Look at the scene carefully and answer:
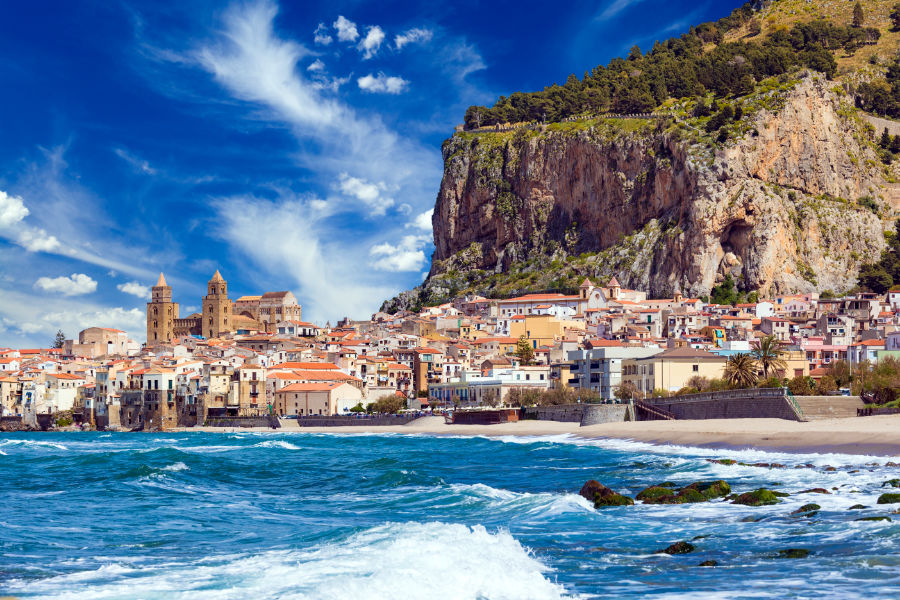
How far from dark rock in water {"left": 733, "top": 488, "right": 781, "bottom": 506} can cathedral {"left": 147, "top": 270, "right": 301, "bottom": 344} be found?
149150mm

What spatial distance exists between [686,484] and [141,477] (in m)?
23.0

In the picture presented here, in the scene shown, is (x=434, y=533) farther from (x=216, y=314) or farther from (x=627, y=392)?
(x=216, y=314)

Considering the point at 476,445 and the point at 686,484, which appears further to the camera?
the point at 476,445

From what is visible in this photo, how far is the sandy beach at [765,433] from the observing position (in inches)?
1554

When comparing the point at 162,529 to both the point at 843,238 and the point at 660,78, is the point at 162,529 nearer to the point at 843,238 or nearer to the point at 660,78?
the point at 843,238

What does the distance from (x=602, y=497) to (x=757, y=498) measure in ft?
14.5

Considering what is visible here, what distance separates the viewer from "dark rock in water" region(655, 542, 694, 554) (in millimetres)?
20781

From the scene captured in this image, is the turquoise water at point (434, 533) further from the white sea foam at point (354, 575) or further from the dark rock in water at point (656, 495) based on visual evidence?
the dark rock in water at point (656, 495)

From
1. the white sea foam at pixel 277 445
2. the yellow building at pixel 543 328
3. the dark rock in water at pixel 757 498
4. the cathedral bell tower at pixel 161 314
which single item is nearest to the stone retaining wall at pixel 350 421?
the white sea foam at pixel 277 445

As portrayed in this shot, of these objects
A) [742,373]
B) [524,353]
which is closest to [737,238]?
[524,353]

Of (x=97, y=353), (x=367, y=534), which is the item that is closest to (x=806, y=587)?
(x=367, y=534)

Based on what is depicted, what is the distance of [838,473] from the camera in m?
32.4

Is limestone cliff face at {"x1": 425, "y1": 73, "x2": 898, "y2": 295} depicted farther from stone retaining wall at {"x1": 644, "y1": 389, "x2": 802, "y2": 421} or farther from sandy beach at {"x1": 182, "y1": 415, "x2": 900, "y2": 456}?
stone retaining wall at {"x1": 644, "y1": 389, "x2": 802, "y2": 421}

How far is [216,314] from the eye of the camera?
175000 millimetres
